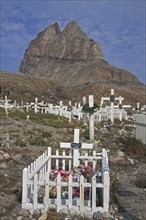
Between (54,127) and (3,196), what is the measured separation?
1503 centimetres

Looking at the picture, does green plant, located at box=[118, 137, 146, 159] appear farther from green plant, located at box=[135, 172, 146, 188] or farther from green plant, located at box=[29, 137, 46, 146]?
green plant, located at box=[29, 137, 46, 146]

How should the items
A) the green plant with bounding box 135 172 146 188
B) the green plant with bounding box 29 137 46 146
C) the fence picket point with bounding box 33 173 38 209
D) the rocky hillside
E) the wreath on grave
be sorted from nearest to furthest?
the fence picket point with bounding box 33 173 38 209 → the wreath on grave → the green plant with bounding box 135 172 146 188 → the green plant with bounding box 29 137 46 146 → the rocky hillside

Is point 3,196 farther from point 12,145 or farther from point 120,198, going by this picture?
point 12,145

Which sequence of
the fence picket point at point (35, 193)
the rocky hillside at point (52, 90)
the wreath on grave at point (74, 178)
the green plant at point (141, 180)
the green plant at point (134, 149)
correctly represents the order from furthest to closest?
the rocky hillside at point (52, 90) < the green plant at point (134, 149) < the green plant at point (141, 180) < the wreath on grave at point (74, 178) < the fence picket point at point (35, 193)

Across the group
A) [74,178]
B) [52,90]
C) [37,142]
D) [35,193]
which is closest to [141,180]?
[74,178]

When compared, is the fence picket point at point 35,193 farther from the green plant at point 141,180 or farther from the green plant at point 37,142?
the green plant at point 37,142

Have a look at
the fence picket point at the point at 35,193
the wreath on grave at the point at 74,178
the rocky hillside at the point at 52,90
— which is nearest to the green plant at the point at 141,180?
the wreath on grave at the point at 74,178

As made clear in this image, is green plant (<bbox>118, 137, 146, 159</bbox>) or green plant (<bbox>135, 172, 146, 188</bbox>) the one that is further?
green plant (<bbox>118, 137, 146, 159</bbox>)

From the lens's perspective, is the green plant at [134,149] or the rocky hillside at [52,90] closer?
the green plant at [134,149]

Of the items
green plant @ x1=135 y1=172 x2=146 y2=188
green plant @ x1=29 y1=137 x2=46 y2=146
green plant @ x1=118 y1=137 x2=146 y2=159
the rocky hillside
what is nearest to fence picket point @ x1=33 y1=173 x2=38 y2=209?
green plant @ x1=135 y1=172 x2=146 y2=188

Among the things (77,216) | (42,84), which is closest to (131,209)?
(77,216)

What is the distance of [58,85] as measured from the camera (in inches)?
5221

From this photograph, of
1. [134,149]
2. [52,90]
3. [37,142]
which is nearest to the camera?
[134,149]

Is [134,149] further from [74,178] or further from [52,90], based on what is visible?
[52,90]
